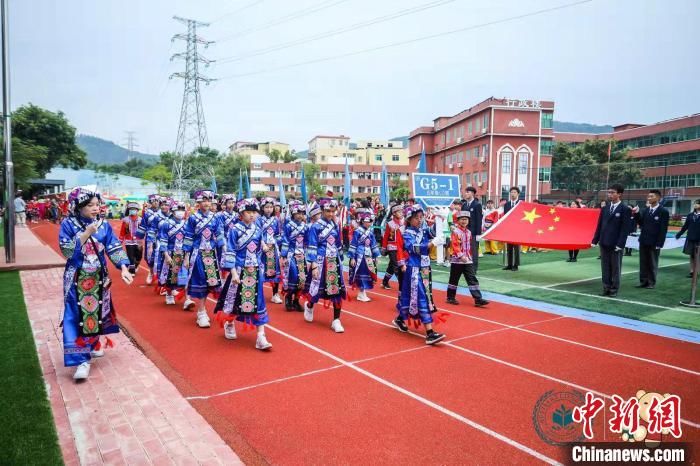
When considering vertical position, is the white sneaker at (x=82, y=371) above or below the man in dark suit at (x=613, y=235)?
below

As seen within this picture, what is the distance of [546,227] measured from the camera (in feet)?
38.0

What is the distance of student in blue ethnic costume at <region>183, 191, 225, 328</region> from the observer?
7004 millimetres

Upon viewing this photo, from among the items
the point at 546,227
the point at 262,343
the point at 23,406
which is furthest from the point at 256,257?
the point at 546,227

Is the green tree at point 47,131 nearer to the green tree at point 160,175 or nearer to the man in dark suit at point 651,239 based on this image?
the green tree at point 160,175

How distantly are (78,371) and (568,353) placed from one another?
574 centimetres

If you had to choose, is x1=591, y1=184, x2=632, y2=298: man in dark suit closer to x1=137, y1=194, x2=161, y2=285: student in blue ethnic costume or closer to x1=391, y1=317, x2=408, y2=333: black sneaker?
x1=391, y1=317, x2=408, y2=333: black sneaker

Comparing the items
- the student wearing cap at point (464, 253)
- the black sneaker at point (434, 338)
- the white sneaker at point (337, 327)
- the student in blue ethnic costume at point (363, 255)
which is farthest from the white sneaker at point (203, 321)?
the student wearing cap at point (464, 253)

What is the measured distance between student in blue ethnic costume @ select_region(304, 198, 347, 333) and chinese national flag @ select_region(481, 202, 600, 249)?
211 inches

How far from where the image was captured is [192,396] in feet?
14.4

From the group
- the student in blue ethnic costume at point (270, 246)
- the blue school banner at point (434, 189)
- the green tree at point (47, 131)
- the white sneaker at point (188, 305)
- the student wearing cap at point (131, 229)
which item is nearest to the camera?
the white sneaker at point (188, 305)

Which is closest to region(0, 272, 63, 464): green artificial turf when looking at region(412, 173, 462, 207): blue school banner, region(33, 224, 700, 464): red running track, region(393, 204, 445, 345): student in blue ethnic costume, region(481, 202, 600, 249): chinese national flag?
region(33, 224, 700, 464): red running track

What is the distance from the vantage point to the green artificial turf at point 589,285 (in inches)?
309

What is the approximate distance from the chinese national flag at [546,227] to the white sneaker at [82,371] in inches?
346

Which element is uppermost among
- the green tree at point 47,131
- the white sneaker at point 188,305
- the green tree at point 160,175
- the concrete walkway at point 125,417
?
the green tree at point 47,131
